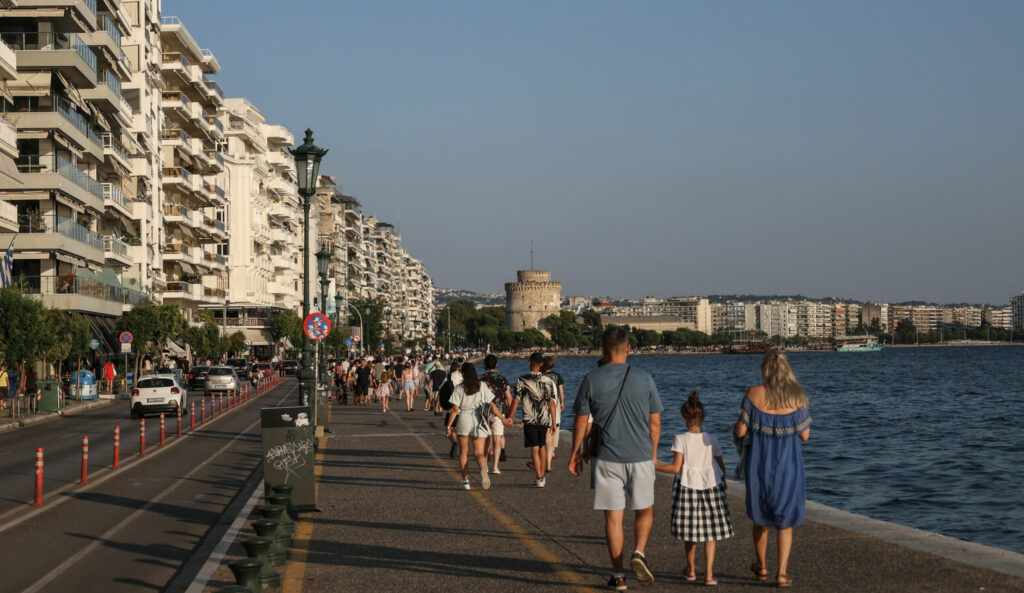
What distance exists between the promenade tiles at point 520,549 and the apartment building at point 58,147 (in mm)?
36959

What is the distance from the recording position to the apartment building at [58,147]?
170ft

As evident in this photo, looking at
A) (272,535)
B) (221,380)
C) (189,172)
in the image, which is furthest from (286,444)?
(189,172)

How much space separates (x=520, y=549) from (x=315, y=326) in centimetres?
1468

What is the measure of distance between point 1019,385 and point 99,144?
6418 centimetres

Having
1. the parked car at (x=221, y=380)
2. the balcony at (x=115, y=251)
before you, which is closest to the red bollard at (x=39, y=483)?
the parked car at (x=221, y=380)

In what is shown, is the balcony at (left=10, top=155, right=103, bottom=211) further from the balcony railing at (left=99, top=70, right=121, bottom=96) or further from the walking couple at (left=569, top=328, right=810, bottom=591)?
the walking couple at (left=569, top=328, right=810, bottom=591)

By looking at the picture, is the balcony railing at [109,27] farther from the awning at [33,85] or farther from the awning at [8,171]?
Result: the awning at [8,171]

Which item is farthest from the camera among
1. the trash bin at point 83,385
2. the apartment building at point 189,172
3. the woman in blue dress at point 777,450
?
the apartment building at point 189,172

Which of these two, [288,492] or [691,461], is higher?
[691,461]

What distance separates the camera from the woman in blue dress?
8359 mm

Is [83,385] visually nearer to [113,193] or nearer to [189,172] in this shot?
[113,193]

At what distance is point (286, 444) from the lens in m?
12.6

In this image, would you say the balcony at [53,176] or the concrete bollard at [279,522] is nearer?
the concrete bollard at [279,522]

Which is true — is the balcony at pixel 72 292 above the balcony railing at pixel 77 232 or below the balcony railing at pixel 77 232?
below
